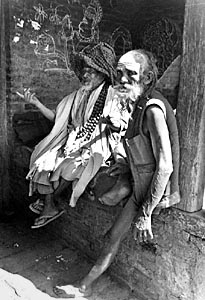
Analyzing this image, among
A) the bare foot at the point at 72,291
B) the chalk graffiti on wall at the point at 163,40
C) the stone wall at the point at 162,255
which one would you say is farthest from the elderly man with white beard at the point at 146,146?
the chalk graffiti on wall at the point at 163,40

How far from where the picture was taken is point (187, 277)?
2617mm

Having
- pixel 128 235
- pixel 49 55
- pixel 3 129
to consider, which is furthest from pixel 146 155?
pixel 49 55

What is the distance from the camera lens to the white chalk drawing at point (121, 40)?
5.30m

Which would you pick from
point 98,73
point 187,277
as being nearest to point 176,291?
point 187,277

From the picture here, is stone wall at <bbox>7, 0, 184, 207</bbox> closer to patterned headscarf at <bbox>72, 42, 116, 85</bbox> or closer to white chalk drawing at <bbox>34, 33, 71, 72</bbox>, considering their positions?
white chalk drawing at <bbox>34, 33, 71, 72</bbox>

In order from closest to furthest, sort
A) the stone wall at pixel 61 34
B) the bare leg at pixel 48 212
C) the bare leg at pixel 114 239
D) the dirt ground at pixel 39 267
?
1. the bare leg at pixel 114 239
2. the dirt ground at pixel 39 267
3. the bare leg at pixel 48 212
4. the stone wall at pixel 61 34

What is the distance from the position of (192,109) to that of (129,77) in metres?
0.50

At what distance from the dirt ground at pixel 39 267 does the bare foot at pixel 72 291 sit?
0.17 feet

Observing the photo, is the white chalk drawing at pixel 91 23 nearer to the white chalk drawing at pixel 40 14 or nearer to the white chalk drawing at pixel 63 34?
the white chalk drawing at pixel 63 34

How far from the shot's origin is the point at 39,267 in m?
3.41

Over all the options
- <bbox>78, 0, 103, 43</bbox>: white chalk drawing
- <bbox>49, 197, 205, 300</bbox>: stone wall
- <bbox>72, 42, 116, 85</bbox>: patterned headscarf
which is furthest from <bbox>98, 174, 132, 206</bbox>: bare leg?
<bbox>78, 0, 103, 43</bbox>: white chalk drawing

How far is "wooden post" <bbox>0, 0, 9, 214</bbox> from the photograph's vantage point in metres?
4.23

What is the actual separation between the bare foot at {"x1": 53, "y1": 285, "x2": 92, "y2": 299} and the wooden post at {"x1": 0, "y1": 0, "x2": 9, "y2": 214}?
1.97 m

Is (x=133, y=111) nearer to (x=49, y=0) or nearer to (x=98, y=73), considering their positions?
(x=98, y=73)
